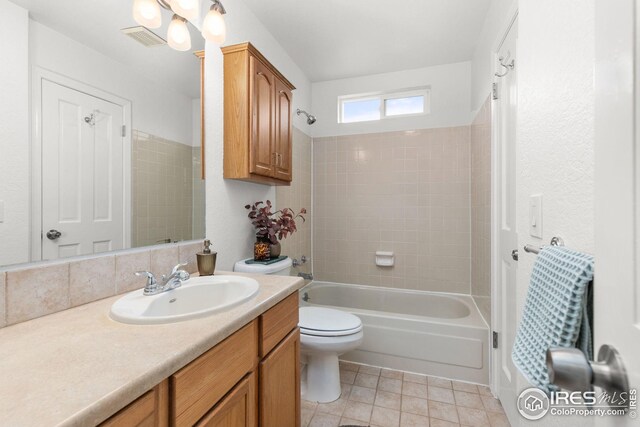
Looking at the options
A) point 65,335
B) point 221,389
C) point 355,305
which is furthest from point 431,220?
point 65,335

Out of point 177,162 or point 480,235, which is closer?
point 177,162

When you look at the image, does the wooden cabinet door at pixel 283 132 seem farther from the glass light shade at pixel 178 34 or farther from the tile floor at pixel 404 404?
the tile floor at pixel 404 404

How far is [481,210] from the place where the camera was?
2174mm

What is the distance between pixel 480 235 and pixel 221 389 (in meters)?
2.10

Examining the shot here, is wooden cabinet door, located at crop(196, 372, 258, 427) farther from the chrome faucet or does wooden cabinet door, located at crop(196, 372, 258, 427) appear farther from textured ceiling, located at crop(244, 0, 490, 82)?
textured ceiling, located at crop(244, 0, 490, 82)

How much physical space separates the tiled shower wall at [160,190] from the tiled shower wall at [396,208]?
1.76 m

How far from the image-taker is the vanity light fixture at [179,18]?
1196 mm

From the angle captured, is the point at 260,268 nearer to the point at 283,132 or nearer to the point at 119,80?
the point at 283,132

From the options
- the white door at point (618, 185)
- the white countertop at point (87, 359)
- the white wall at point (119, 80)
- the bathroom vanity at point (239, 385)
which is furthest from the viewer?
the white wall at point (119, 80)

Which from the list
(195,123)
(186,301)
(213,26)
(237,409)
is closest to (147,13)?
(213,26)

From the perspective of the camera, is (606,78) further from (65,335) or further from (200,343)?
(65,335)

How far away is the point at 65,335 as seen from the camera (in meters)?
0.74

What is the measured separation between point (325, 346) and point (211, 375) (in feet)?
3.38

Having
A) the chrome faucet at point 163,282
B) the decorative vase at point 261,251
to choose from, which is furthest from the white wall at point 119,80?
the decorative vase at point 261,251
